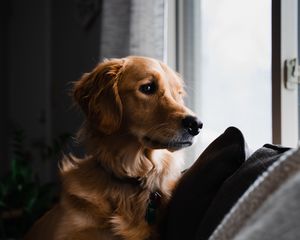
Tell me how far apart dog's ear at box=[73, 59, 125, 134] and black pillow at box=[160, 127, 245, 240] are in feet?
1.11

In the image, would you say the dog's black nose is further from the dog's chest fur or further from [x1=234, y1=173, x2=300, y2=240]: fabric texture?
[x1=234, y1=173, x2=300, y2=240]: fabric texture

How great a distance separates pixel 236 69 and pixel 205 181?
870 mm

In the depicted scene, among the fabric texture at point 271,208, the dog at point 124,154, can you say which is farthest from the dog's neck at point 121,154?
the fabric texture at point 271,208

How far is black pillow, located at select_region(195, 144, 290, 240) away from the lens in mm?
909

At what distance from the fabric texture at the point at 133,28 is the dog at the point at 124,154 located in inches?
17.9

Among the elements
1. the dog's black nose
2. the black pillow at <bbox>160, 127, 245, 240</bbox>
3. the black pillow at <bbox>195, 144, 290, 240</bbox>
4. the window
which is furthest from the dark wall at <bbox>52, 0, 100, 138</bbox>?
the black pillow at <bbox>195, 144, 290, 240</bbox>

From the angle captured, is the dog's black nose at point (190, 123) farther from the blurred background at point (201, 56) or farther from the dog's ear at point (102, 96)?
the blurred background at point (201, 56)

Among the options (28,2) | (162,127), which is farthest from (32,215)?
(28,2)

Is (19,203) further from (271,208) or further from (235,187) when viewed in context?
(271,208)

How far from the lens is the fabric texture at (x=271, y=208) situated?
551 millimetres

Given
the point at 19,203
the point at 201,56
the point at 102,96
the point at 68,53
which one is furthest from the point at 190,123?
the point at 68,53

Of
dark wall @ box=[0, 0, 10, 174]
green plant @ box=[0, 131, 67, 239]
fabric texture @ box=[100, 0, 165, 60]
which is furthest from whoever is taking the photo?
dark wall @ box=[0, 0, 10, 174]

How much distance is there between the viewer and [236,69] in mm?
1863

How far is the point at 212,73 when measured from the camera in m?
2.05
